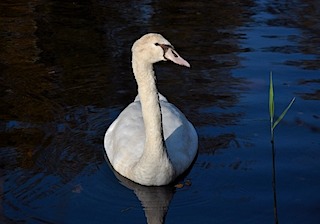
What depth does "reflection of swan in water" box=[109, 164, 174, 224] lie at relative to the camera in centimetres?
671

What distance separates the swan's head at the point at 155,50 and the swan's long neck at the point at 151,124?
0.09m

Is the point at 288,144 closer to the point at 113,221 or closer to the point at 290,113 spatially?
the point at 290,113

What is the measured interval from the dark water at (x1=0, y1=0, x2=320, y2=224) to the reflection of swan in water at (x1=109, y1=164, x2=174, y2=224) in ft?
0.04

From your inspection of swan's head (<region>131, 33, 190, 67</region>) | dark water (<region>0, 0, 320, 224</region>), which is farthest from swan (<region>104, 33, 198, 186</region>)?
dark water (<region>0, 0, 320, 224</region>)

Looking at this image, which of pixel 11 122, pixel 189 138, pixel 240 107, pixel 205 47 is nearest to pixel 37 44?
pixel 205 47

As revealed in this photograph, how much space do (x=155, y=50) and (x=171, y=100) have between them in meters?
2.60

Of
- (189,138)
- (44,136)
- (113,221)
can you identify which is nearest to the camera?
(113,221)

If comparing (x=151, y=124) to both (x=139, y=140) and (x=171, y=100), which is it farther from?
(x=171, y=100)

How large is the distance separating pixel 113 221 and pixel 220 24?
6590mm

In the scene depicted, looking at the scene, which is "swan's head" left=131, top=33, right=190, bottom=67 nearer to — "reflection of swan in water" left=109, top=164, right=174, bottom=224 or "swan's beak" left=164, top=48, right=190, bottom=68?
"swan's beak" left=164, top=48, right=190, bottom=68

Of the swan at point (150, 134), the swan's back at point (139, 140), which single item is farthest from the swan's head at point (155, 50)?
the swan's back at point (139, 140)

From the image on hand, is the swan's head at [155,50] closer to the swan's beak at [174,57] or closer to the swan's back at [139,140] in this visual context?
the swan's beak at [174,57]

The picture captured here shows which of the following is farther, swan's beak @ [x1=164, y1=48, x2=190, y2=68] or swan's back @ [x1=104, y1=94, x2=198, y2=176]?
swan's back @ [x1=104, y1=94, x2=198, y2=176]

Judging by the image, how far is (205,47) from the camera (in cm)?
1133
